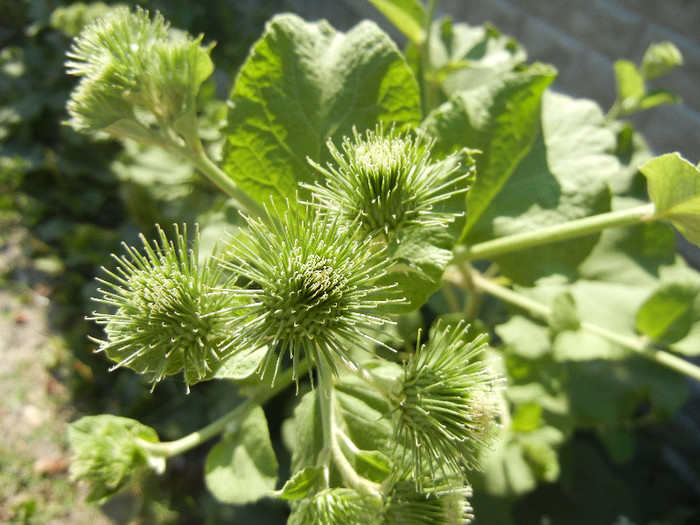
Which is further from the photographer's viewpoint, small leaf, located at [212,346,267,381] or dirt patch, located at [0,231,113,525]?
dirt patch, located at [0,231,113,525]

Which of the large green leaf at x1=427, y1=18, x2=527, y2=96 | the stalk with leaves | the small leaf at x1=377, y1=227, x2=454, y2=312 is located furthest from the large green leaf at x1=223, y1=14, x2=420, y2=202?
the large green leaf at x1=427, y1=18, x2=527, y2=96

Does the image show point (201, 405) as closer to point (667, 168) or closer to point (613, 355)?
point (613, 355)

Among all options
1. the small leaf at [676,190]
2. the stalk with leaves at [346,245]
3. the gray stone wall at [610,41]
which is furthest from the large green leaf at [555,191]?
the gray stone wall at [610,41]

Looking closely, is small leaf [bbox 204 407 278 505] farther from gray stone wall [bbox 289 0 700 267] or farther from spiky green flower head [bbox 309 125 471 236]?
gray stone wall [bbox 289 0 700 267]

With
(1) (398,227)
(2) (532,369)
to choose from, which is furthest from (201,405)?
(1) (398,227)

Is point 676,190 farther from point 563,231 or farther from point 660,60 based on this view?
point 660,60

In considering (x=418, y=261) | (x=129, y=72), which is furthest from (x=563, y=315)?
(x=129, y=72)

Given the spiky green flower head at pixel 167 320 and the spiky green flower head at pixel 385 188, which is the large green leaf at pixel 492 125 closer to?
the spiky green flower head at pixel 385 188
